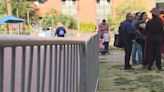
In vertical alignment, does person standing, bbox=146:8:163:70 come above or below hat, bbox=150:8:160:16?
below

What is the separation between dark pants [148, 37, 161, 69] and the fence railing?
10.3m

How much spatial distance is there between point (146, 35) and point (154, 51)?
0.64m

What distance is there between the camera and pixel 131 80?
1336 centimetres

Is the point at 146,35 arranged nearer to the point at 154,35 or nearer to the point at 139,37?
the point at 154,35

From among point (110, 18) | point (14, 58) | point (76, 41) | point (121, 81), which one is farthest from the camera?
point (110, 18)

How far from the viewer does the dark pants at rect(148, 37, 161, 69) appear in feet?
50.8

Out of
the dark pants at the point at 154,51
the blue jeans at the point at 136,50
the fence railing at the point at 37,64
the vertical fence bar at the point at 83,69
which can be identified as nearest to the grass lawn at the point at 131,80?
the dark pants at the point at 154,51

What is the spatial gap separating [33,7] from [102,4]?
11.2 meters

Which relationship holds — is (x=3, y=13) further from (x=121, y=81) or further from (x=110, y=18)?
(x=121, y=81)

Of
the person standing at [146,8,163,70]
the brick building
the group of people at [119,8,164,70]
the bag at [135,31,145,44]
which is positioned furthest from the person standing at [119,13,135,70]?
the brick building

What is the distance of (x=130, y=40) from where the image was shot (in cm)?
1584

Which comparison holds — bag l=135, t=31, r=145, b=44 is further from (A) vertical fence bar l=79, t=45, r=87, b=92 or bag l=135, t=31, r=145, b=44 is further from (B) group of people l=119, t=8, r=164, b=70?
(A) vertical fence bar l=79, t=45, r=87, b=92

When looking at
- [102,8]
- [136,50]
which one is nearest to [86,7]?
[102,8]

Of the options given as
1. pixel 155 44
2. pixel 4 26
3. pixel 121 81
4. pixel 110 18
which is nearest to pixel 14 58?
pixel 121 81
